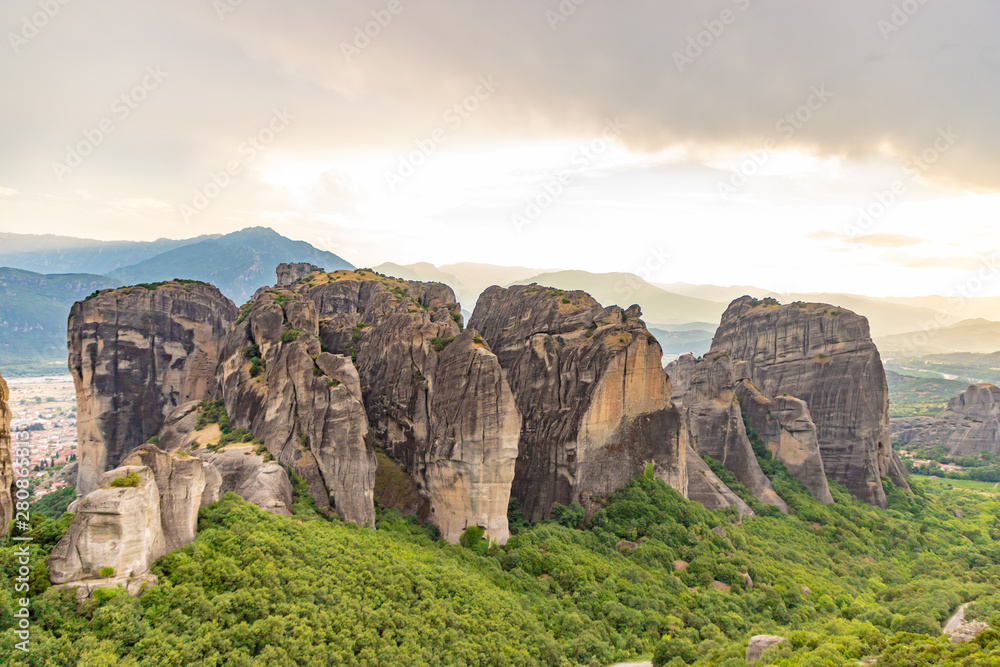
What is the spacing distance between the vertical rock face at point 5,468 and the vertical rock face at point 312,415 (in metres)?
17.4

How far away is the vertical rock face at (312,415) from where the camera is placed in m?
38.3

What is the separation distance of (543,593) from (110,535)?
27.1 m

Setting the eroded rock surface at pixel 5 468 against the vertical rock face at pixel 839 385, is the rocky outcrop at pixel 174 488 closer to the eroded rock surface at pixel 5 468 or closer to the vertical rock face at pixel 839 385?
the eroded rock surface at pixel 5 468

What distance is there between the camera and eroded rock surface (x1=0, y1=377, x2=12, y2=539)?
2181 centimetres

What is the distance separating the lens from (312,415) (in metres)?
39.7

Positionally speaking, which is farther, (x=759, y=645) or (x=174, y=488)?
(x=759, y=645)

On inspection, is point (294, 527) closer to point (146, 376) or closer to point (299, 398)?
point (299, 398)

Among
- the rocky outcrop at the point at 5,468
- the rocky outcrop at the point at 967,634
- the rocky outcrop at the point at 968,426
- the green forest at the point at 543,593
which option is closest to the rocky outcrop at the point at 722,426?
the green forest at the point at 543,593

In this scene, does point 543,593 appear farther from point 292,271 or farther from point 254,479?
point 292,271

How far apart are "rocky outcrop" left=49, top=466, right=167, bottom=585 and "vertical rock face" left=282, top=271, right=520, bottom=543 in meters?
21.7

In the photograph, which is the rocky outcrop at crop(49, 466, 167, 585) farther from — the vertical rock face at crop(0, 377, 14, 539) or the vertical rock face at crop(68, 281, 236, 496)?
the vertical rock face at crop(68, 281, 236, 496)

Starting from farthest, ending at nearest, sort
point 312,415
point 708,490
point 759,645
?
point 708,490, point 312,415, point 759,645

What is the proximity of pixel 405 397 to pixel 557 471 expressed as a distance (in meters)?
15.5

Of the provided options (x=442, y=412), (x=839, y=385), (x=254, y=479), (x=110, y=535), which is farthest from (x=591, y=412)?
(x=839, y=385)
